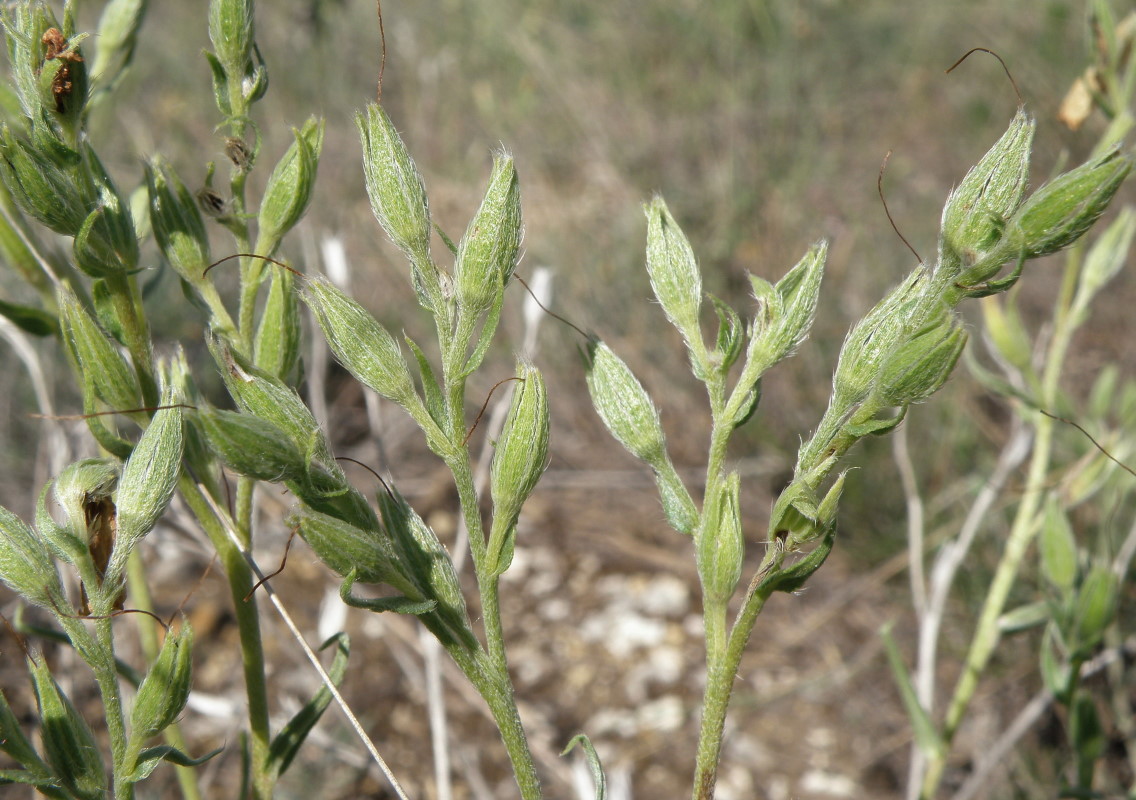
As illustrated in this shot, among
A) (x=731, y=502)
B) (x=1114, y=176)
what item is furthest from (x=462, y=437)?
(x=1114, y=176)

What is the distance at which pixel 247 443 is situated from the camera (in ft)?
2.60

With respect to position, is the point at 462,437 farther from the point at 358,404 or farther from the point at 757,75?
the point at 757,75

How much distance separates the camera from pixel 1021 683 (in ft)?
11.1

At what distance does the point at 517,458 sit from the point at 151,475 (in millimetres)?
343

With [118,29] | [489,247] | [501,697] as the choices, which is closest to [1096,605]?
[501,697]

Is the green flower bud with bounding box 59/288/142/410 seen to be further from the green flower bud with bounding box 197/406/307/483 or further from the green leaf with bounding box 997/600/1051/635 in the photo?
the green leaf with bounding box 997/600/1051/635

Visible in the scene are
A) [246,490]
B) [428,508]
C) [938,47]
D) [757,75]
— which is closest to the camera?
[246,490]

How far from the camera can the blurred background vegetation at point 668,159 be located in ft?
13.9

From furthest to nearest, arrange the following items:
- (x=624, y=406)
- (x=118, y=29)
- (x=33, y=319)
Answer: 1. (x=118, y=29)
2. (x=33, y=319)
3. (x=624, y=406)

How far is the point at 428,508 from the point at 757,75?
11.5ft

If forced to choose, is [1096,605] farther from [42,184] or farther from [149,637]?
[42,184]

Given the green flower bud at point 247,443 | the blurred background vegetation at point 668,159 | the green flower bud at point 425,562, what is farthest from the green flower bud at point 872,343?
the blurred background vegetation at point 668,159

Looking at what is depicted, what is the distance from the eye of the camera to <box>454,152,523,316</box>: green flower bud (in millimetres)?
927

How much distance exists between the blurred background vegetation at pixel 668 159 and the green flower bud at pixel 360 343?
2127mm
